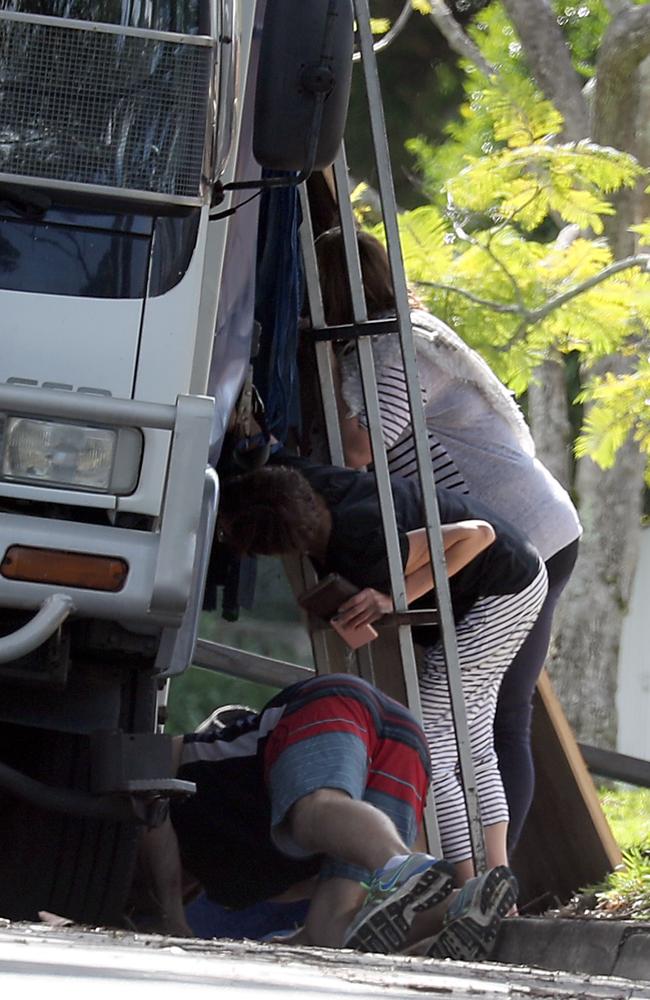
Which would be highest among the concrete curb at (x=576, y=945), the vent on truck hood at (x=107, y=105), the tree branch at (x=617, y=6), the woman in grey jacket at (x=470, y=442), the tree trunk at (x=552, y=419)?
the tree branch at (x=617, y=6)

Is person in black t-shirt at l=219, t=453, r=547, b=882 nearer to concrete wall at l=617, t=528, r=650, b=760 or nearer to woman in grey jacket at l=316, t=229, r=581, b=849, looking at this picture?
woman in grey jacket at l=316, t=229, r=581, b=849

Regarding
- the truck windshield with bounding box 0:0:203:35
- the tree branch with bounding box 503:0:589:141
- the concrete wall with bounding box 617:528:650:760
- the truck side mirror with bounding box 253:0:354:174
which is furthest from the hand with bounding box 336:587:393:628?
the concrete wall with bounding box 617:528:650:760

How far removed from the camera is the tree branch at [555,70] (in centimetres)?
1059

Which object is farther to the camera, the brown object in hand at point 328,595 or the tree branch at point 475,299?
the tree branch at point 475,299

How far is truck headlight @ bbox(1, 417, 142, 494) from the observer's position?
4.12 meters

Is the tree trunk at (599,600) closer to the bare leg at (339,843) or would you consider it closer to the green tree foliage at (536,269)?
the green tree foliage at (536,269)

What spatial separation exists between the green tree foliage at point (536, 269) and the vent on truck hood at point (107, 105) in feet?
14.1

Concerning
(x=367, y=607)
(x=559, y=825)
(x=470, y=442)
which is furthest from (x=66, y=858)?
(x=559, y=825)

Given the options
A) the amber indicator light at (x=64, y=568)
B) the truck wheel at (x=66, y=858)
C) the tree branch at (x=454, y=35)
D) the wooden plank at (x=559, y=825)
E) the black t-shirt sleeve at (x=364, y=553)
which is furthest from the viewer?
the tree branch at (x=454, y=35)

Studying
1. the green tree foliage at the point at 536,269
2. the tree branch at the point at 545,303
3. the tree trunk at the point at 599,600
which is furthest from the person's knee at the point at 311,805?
the tree trunk at the point at 599,600

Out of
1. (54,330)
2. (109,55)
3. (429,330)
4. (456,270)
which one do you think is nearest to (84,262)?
(54,330)

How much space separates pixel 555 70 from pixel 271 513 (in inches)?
246

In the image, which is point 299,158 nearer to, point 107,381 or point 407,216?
point 107,381

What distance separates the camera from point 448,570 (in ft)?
18.1
